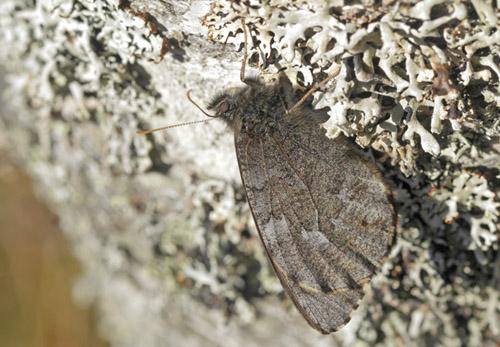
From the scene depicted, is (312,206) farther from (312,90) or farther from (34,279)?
(34,279)

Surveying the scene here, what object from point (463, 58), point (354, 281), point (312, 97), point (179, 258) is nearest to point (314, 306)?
point (354, 281)

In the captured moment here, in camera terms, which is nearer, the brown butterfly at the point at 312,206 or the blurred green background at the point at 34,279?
the brown butterfly at the point at 312,206

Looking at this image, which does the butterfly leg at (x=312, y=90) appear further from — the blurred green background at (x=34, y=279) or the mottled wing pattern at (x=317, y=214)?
the blurred green background at (x=34, y=279)

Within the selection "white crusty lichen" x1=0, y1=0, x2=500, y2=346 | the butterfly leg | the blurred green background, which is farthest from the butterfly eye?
the blurred green background

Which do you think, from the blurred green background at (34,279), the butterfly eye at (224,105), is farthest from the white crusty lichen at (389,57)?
the blurred green background at (34,279)

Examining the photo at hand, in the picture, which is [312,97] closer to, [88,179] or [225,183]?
[225,183]

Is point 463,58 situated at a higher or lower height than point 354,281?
higher
